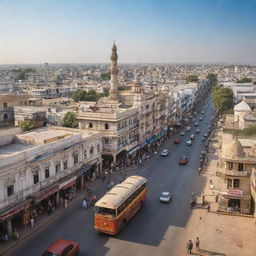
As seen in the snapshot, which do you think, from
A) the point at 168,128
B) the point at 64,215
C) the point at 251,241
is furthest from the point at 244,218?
the point at 168,128

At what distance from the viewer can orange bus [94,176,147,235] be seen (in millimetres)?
24562

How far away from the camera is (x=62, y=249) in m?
21.2

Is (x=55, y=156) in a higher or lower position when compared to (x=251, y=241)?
higher

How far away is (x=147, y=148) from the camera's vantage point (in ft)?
177

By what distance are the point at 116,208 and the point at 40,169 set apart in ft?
27.5

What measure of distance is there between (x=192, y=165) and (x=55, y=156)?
842 inches

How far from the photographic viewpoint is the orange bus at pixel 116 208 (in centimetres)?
2456

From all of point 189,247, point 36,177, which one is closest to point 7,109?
point 36,177

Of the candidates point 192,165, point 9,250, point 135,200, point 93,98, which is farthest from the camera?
point 93,98

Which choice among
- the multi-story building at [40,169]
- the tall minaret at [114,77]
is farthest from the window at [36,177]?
the tall minaret at [114,77]

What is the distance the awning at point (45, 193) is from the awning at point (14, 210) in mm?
793

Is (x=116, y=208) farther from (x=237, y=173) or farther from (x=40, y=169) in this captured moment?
(x=237, y=173)

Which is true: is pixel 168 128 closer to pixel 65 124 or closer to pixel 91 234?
pixel 65 124

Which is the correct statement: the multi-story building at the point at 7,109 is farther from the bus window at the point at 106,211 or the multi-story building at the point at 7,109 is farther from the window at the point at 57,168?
the bus window at the point at 106,211
